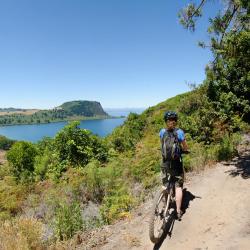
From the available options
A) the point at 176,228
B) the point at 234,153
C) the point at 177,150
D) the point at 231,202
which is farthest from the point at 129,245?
the point at 234,153

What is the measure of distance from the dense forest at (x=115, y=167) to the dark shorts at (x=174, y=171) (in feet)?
7.96

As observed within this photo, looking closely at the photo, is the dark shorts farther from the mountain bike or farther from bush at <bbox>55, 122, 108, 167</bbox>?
bush at <bbox>55, 122, 108, 167</bbox>

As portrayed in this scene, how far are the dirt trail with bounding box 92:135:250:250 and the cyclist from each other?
2.50 ft

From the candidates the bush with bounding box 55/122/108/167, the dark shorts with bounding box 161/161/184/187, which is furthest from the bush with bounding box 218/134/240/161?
the bush with bounding box 55/122/108/167

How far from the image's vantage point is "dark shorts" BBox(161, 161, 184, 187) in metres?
6.56

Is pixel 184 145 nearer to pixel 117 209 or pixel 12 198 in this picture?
pixel 117 209

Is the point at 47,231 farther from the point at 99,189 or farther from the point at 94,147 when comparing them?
the point at 94,147

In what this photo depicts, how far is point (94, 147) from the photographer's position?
2398cm

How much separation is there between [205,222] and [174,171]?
4.82 feet

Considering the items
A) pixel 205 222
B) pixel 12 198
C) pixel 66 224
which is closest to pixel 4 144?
pixel 12 198

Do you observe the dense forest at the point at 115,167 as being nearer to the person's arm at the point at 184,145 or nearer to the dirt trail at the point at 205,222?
the dirt trail at the point at 205,222

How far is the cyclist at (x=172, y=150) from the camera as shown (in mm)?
6461

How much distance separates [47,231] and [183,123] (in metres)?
11.4

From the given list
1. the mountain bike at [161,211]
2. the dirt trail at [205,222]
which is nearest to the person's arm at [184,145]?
the mountain bike at [161,211]
